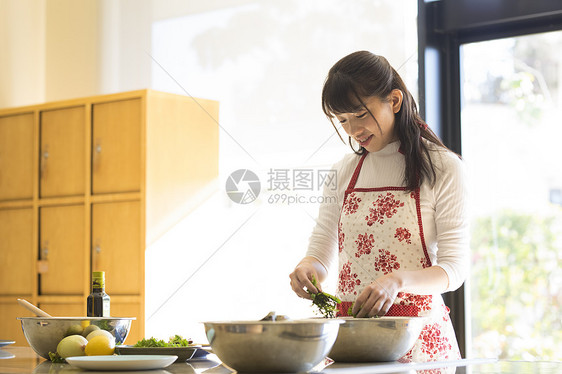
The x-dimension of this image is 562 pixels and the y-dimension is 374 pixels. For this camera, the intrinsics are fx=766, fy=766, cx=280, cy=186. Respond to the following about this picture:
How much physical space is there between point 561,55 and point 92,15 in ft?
8.48

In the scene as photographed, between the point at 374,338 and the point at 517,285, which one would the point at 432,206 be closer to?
the point at 374,338

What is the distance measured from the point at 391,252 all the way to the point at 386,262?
3 centimetres

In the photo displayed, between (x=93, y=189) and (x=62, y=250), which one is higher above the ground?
(x=93, y=189)

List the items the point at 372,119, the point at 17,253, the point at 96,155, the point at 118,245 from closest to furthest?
the point at 372,119 → the point at 118,245 → the point at 96,155 → the point at 17,253

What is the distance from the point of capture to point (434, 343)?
1911 millimetres

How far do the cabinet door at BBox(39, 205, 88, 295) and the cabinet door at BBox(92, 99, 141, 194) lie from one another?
22cm

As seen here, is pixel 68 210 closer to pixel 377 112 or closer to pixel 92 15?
pixel 92 15

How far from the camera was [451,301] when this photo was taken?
3174 millimetres

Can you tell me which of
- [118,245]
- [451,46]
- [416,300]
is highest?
[451,46]

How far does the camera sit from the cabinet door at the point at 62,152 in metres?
3.81

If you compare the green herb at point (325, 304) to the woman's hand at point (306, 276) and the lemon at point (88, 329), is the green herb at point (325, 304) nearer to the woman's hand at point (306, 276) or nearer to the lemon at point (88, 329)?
the woman's hand at point (306, 276)

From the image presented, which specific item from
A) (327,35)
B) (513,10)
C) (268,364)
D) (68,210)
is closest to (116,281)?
(68,210)

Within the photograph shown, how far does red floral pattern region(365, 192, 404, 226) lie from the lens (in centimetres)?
198
